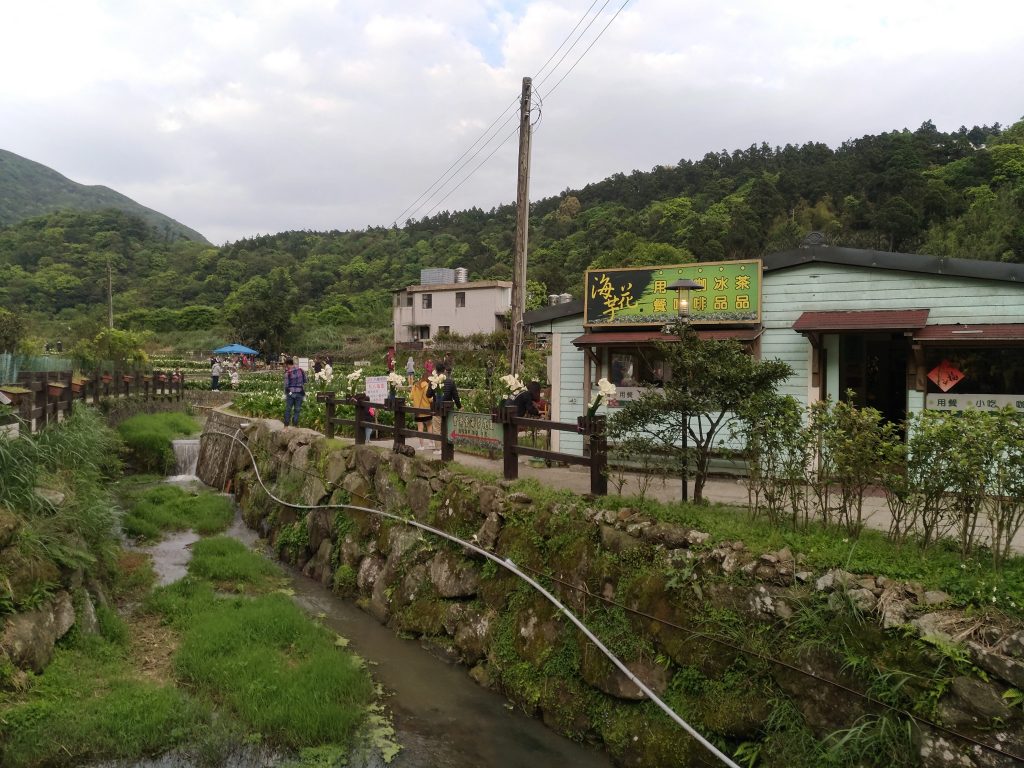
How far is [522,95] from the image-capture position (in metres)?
13.4

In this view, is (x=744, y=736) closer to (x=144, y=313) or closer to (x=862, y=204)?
(x=862, y=204)

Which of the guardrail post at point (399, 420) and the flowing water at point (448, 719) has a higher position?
the guardrail post at point (399, 420)

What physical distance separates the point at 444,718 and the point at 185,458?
15.1 meters

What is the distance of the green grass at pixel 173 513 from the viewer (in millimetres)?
12438

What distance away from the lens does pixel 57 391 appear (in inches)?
496

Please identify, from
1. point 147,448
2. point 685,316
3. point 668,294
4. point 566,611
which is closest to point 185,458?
point 147,448

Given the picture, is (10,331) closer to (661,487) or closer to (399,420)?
(399,420)

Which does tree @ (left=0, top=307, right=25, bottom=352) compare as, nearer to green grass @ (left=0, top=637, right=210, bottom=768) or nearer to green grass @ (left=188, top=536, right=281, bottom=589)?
green grass @ (left=188, top=536, right=281, bottom=589)

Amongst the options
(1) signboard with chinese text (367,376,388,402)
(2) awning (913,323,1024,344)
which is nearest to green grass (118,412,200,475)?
(1) signboard with chinese text (367,376,388,402)

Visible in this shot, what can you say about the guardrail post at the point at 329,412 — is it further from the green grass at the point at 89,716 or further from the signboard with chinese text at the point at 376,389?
the green grass at the point at 89,716

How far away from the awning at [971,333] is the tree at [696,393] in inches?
126

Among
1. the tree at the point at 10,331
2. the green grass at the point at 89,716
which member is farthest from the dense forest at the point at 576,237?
the green grass at the point at 89,716

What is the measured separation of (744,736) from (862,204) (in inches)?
1741

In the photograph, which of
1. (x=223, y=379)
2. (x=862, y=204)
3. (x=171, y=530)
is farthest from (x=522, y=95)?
(x=862, y=204)
